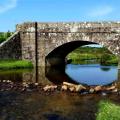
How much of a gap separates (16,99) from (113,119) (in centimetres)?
1262

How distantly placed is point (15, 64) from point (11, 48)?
278 cm

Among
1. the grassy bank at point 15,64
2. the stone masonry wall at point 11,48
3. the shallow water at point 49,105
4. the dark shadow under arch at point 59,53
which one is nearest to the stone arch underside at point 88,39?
the dark shadow under arch at point 59,53

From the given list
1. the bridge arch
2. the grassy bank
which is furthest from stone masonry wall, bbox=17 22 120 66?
the bridge arch

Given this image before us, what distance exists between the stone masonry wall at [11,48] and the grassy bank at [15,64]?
902 millimetres

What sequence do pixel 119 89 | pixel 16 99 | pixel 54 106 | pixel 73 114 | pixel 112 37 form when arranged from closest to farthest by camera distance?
pixel 73 114 < pixel 54 106 < pixel 16 99 < pixel 119 89 < pixel 112 37

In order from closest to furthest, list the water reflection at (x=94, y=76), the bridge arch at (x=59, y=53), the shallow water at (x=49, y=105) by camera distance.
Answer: the shallow water at (x=49, y=105)
the water reflection at (x=94, y=76)
the bridge arch at (x=59, y=53)

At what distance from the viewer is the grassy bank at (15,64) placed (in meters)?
45.2

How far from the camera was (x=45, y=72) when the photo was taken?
43.2m

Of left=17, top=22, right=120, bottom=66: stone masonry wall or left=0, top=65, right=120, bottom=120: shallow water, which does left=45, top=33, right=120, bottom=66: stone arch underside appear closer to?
left=17, top=22, right=120, bottom=66: stone masonry wall

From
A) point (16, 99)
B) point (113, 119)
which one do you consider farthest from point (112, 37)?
point (113, 119)

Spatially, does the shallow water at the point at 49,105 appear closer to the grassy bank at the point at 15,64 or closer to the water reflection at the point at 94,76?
the water reflection at the point at 94,76

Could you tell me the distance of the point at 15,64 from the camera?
152ft

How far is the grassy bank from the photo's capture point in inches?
1781

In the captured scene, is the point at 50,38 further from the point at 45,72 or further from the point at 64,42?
the point at 45,72
